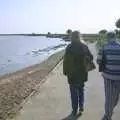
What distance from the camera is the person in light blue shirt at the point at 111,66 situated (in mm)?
8648

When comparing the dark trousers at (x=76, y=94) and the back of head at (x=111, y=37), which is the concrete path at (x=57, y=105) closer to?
the dark trousers at (x=76, y=94)

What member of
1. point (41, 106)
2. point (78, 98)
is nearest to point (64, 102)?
point (41, 106)

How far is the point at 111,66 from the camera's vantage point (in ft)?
28.4

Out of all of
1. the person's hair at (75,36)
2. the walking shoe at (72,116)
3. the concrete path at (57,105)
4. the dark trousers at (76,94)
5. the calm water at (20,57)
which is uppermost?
the person's hair at (75,36)

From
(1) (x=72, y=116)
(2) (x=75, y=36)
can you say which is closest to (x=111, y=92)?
(1) (x=72, y=116)

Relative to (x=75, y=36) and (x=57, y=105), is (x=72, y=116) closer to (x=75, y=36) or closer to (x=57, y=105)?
(x=57, y=105)

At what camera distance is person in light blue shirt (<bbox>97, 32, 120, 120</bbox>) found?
865 cm

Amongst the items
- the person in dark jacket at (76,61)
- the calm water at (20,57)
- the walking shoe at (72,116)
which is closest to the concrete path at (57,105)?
the walking shoe at (72,116)

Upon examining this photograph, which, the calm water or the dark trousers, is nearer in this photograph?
the dark trousers

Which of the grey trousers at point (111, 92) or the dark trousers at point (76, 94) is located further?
the dark trousers at point (76, 94)

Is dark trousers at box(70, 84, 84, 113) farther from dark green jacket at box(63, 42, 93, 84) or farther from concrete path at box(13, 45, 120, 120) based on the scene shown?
concrete path at box(13, 45, 120, 120)

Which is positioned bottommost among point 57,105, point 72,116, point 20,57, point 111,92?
point 20,57

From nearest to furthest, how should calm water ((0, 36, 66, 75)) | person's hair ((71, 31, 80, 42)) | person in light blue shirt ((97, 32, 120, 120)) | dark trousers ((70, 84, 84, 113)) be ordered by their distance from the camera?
person in light blue shirt ((97, 32, 120, 120))
person's hair ((71, 31, 80, 42))
dark trousers ((70, 84, 84, 113))
calm water ((0, 36, 66, 75))

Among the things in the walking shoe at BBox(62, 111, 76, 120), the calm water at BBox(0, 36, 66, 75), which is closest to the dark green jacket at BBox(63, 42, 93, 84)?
the walking shoe at BBox(62, 111, 76, 120)
